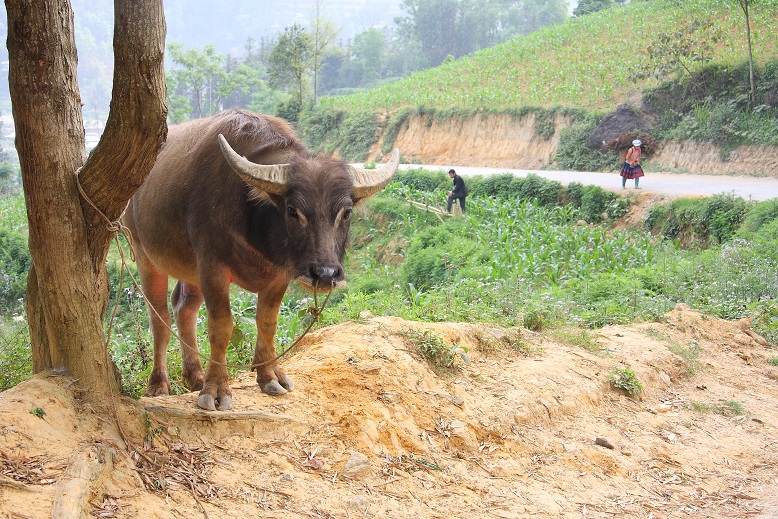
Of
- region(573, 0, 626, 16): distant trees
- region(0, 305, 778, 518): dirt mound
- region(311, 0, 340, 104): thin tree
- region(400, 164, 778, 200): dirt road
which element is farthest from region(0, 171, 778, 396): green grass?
region(573, 0, 626, 16): distant trees

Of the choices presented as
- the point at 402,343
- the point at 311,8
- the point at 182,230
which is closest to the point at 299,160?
the point at 182,230

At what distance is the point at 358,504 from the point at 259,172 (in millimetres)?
1935

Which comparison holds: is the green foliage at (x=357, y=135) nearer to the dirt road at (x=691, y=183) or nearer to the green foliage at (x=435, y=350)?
the dirt road at (x=691, y=183)

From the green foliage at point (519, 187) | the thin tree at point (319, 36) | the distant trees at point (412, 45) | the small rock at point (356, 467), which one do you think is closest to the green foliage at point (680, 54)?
the green foliage at point (519, 187)

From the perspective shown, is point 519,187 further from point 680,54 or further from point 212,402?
point 212,402

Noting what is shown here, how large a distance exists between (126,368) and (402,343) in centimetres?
239

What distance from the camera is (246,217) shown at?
4.45 metres

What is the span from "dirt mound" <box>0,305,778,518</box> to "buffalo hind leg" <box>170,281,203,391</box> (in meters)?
0.56

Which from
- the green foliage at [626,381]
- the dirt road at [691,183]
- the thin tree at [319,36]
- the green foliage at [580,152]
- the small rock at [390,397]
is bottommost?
the green foliage at [626,381]

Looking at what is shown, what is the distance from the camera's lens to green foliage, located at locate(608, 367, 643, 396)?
5.87 metres

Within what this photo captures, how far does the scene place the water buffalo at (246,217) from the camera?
4.24 meters

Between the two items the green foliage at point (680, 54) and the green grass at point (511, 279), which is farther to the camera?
the green foliage at point (680, 54)

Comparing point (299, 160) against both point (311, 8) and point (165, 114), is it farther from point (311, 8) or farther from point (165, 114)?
point (311, 8)

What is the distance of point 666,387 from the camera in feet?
20.4
